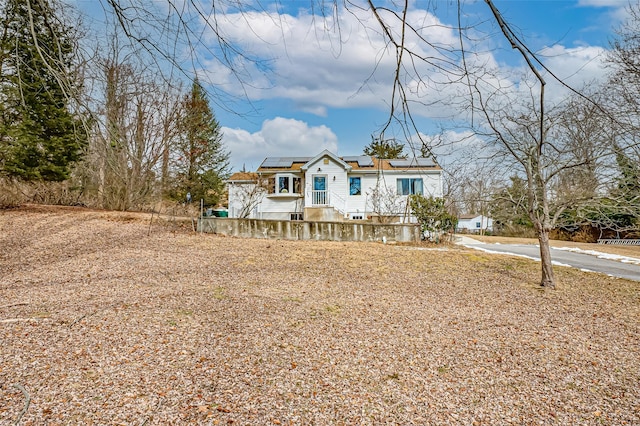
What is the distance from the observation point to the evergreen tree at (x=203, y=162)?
2019 centimetres

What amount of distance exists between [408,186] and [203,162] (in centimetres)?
1291

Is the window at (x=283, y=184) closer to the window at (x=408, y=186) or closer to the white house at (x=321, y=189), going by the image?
the white house at (x=321, y=189)

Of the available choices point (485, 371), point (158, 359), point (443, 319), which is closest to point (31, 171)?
point (158, 359)

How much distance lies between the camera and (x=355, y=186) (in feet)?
60.9

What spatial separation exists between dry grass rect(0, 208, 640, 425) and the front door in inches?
424

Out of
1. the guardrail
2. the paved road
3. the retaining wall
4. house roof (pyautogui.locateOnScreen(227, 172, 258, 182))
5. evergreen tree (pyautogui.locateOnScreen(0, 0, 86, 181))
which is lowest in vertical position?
the paved road

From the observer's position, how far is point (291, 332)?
400cm

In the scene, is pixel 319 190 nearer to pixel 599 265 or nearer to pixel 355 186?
pixel 355 186

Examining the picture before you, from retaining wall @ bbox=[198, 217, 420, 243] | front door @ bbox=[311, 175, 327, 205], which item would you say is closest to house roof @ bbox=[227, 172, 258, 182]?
front door @ bbox=[311, 175, 327, 205]

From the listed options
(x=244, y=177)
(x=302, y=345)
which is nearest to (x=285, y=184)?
(x=244, y=177)

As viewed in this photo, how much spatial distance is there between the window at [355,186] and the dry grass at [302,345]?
11.2 metres

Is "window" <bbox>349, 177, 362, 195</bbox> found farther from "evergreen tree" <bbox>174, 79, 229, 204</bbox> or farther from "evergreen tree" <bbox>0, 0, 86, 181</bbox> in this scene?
"evergreen tree" <bbox>0, 0, 86, 181</bbox>

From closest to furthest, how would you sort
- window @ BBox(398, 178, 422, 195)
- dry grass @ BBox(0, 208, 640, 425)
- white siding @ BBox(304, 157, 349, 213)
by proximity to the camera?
dry grass @ BBox(0, 208, 640, 425), window @ BBox(398, 178, 422, 195), white siding @ BBox(304, 157, 349, 213)

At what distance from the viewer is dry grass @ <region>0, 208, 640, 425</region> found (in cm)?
255
